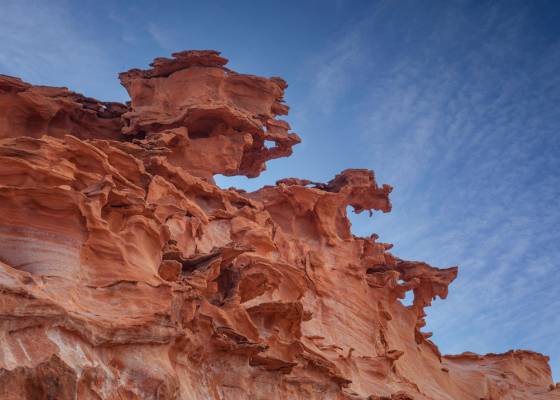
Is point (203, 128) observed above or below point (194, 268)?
above

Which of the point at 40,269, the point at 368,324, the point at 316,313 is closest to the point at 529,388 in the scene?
the point at 368,324

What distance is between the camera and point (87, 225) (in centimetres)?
1270

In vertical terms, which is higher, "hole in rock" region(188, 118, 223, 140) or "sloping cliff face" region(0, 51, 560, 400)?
"hole in rock" region(188, 118, 223, 140)

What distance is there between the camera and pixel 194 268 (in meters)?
15.7

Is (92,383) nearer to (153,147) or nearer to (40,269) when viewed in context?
(40,269)

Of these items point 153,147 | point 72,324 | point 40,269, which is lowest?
point 72,324

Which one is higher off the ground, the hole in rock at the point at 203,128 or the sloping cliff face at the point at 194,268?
the hole in rock at the point at 203,128

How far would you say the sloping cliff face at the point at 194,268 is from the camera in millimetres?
11055

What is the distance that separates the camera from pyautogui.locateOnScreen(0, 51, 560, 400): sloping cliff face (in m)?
11.1

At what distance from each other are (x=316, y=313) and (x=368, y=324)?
2.53 m

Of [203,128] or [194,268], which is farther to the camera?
[203,128]

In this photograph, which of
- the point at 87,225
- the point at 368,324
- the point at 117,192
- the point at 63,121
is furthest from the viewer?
the point at 368,324

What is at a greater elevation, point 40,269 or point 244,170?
point 244,170

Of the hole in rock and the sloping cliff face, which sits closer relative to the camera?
the sloping cliff face
